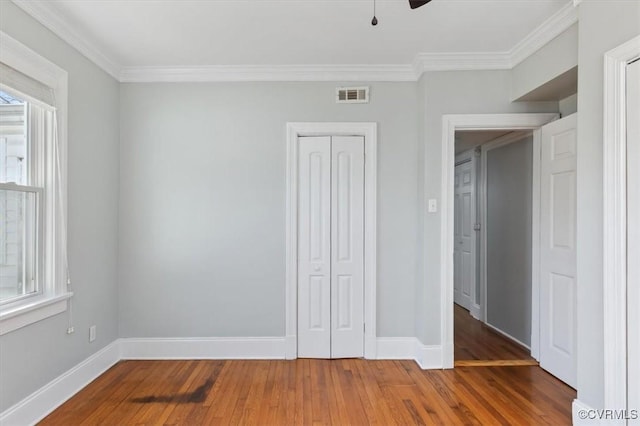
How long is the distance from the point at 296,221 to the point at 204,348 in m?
1.45

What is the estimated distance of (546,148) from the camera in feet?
9.87

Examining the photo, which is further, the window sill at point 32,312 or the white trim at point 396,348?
the white trim at point 396,348

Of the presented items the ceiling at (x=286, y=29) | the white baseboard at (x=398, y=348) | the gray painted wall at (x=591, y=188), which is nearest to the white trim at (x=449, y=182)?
the white baseboard at (x=398, y=348)

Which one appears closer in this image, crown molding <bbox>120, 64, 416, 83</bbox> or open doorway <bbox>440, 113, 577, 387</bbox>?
open doorway <bbox>440, 113, 577, 387</bbox>

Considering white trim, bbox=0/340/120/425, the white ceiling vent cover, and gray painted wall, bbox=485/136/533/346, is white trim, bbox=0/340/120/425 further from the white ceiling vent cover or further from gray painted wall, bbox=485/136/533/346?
gray painted wall, bbox=485/136/533/346

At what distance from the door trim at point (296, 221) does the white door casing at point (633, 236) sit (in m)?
1.81

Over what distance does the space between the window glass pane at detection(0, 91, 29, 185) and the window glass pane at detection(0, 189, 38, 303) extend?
120mm

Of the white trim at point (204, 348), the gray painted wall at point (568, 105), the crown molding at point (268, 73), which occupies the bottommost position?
the white trim at point (204, 348)

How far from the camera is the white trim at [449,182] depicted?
308 cm

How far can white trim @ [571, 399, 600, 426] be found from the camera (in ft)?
6.75

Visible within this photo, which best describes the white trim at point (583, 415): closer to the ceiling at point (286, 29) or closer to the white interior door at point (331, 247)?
the white interior door at point (331, 247)

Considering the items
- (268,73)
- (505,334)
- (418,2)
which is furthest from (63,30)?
(505,334)

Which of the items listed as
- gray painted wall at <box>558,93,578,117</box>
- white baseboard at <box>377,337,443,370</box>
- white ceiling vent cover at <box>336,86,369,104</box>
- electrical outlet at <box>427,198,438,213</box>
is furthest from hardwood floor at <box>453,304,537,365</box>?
white ceiling vent cover at <box>336,86,369,104</box>

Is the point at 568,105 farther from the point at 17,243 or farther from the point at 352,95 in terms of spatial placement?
the point at 17,243
